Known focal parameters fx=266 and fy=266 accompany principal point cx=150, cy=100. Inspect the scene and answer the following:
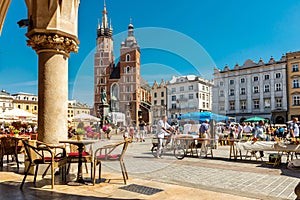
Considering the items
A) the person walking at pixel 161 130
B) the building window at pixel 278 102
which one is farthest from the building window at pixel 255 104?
the person walking at pixel 161 130

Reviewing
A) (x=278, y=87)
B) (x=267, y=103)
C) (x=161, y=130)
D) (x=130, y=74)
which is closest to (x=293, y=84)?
(x=278, y=87)

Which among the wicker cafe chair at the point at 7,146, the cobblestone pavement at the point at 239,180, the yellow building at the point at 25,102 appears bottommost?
the cobblestone pavement at the point at 239,180

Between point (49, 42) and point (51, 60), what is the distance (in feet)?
1.12

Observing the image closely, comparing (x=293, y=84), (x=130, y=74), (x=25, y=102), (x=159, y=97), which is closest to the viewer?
(x=159, y=97)

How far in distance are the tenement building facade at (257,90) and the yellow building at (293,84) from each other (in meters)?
0.60

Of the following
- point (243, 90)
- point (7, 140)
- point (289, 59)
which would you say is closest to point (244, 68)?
point (243, 90)

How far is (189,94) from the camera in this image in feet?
22.7

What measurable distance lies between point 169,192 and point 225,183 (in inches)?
55.7

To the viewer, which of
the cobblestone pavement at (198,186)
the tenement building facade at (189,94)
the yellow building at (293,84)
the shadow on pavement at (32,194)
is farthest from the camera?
the yellow building at (293,84)

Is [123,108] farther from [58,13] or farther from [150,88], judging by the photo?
[58,13]

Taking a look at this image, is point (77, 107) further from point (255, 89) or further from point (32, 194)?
point (255, 89)

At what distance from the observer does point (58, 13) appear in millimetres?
5203

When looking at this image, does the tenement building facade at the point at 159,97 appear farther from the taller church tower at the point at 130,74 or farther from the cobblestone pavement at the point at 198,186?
the cobblestone pavement at the point at 198,186

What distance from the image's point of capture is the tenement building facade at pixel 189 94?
20.9 ft
